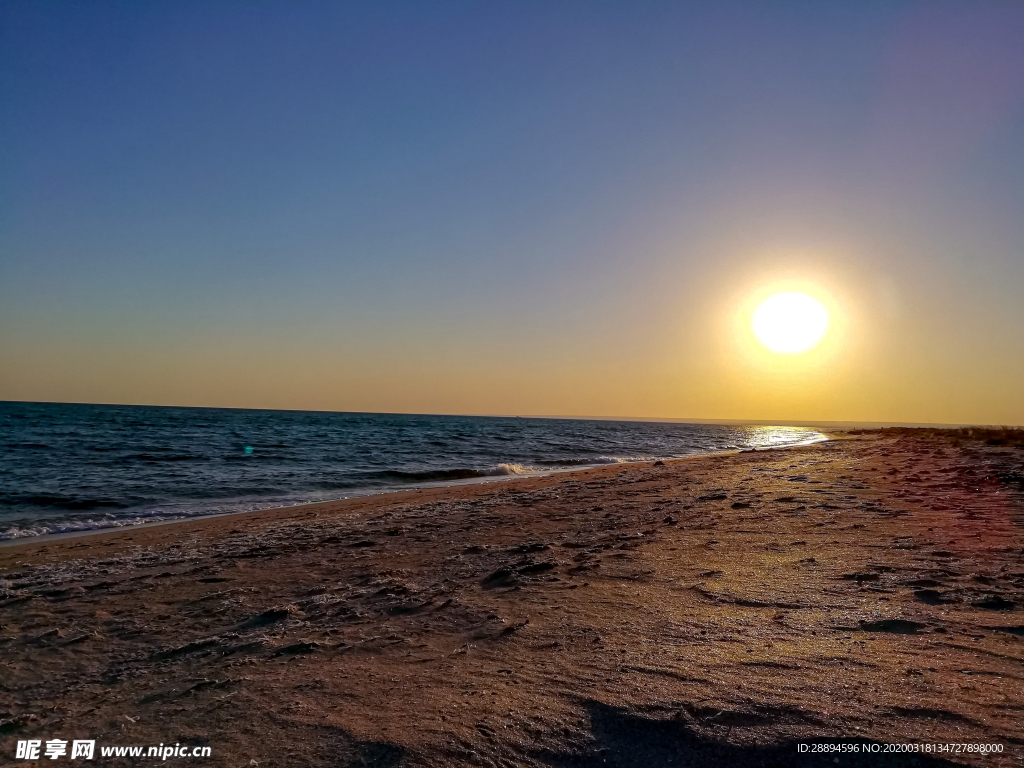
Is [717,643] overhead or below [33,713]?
overhead

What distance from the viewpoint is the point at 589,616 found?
202 inches

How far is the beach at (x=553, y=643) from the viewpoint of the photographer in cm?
323

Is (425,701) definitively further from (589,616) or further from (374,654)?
(589,616)

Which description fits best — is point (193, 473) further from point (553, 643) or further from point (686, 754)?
point (686, 754)

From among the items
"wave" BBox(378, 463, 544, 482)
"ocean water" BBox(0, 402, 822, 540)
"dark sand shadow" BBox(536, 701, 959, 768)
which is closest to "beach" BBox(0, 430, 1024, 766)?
"dark sand shadow" BBox(536, 701, 959, 768)

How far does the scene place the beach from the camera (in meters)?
3.23

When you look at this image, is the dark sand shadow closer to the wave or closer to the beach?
the beach

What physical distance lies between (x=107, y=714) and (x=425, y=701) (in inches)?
85.0

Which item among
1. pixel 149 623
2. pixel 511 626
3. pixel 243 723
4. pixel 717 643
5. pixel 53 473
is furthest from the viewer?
pixel 53 473

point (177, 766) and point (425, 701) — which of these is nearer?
point (177, 766)

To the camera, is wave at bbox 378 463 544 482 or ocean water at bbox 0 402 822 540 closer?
ocean water at bbox 0 402 822 540

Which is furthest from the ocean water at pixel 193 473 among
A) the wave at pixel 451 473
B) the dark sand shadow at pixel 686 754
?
the dark sand shadow at pixel 686 754

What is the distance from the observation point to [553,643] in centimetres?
457

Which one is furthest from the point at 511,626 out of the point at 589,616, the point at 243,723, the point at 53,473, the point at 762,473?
the point at 53,473
